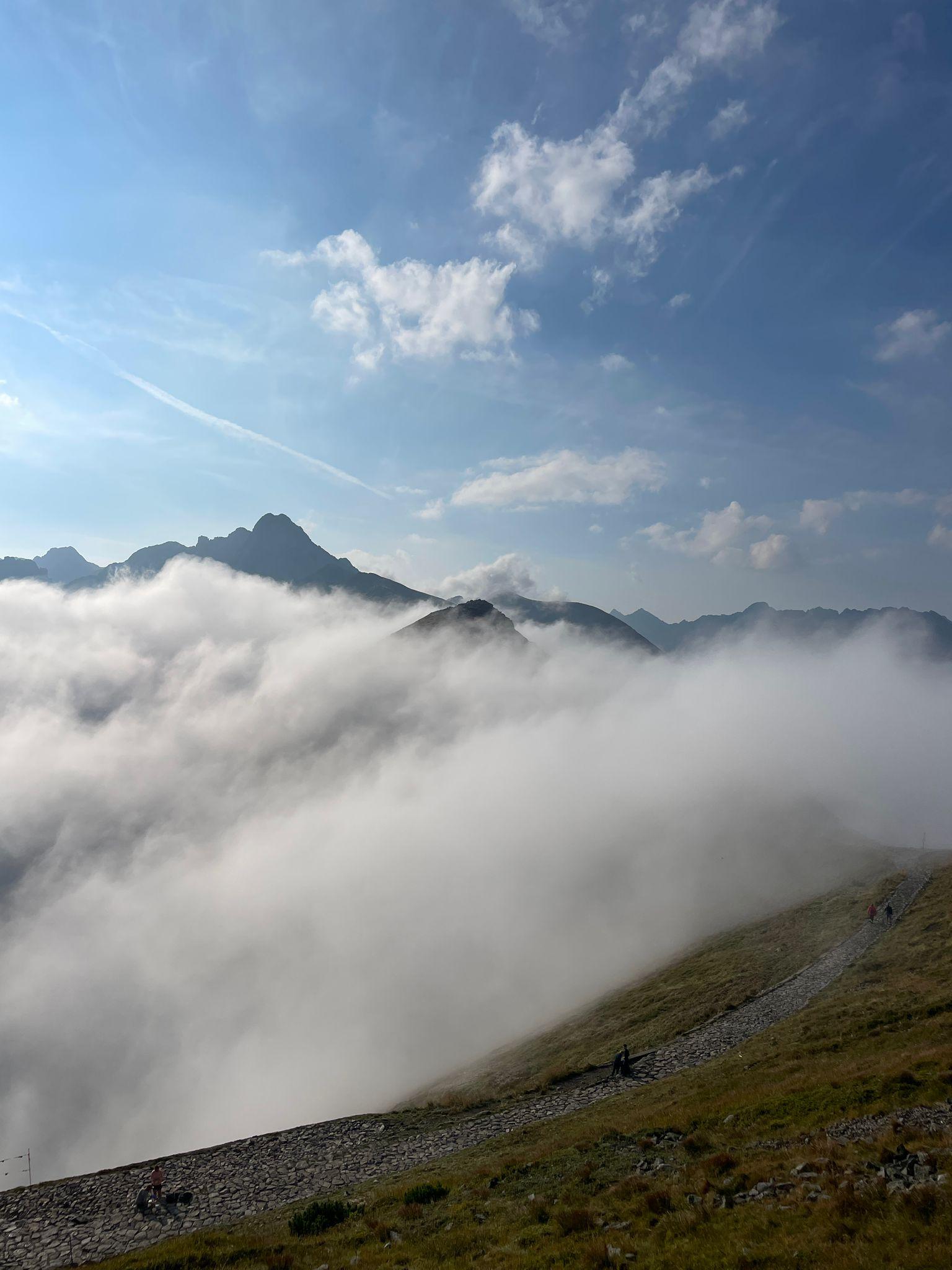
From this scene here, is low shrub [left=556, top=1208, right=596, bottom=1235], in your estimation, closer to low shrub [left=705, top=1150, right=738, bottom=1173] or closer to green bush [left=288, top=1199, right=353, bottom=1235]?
low shrub [left=705, top=1150, right=738, bottom=1173]

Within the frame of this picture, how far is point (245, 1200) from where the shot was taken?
3125 cm

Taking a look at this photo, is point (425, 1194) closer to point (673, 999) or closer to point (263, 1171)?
point (263, 1171)

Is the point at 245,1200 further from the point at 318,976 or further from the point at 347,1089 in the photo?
the point at 318,976

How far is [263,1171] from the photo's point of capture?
34.2 m

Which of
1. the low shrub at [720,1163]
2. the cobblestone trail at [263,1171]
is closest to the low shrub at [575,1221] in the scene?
the low shrub at [720,1163]

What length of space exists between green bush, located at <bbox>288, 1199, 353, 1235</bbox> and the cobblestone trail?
18.1ft

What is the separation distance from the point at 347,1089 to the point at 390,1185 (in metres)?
72.6

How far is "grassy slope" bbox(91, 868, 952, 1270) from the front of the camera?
15.5m

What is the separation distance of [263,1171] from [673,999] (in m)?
38.3

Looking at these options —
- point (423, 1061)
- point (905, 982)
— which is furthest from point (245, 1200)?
point (423, 1061)

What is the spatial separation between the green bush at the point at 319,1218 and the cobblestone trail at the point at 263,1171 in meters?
5.52

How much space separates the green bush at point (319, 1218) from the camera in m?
25.4

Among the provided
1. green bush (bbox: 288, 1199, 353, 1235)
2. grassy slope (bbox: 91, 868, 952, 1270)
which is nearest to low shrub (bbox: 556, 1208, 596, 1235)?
grassy slope (bbox: 91, 868, 952, 1270)

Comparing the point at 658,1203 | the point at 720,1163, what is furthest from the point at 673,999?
the point at 658,1203
